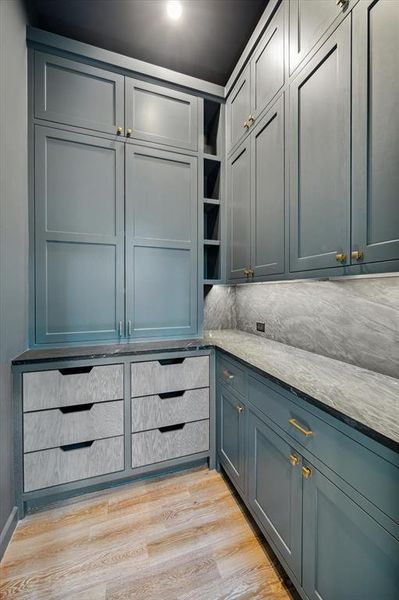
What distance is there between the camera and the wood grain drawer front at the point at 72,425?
1443 mm

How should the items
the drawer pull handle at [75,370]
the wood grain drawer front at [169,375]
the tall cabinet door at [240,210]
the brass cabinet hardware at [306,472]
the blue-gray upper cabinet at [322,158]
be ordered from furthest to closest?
the tall cabinet door at [240,210], the wood grain drawer front at [169,375], the drawer pull handle at [75,370], the blue-gray upper cabinet at [322,158], the brass cabinet hardware at [306,472]

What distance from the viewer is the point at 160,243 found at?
186cm

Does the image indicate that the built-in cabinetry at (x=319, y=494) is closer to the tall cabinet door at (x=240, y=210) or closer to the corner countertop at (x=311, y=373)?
the corner countertop at (x=311, y=373)

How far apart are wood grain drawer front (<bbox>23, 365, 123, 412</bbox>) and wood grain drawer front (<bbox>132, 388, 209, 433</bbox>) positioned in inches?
6.8

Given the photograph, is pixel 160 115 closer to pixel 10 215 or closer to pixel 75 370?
pixel 10 215

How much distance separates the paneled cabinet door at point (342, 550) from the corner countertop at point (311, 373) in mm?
245

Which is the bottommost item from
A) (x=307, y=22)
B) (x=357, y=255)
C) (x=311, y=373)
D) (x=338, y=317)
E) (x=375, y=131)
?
(x=311, y=373)

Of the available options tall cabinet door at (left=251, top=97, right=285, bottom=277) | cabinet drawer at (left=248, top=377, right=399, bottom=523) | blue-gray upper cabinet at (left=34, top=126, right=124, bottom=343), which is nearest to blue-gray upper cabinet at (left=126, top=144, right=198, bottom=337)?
blue-gray upper cabinet at (left=34, top=126, right=124, bottom=343)

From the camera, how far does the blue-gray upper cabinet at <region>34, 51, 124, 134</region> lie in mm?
1582

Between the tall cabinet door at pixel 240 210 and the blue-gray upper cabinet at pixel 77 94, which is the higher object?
the blue-gray upper cabinet at pixel 77 94

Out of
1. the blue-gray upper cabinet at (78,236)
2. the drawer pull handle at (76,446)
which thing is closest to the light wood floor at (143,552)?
the drawer pull handle at (76,446)

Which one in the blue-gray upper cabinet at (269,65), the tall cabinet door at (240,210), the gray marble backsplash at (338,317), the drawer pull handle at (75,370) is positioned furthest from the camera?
the tall cabinet door at (240,210)

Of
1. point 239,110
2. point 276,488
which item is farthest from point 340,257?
point 239,110

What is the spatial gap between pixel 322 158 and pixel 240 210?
77 centimetres
